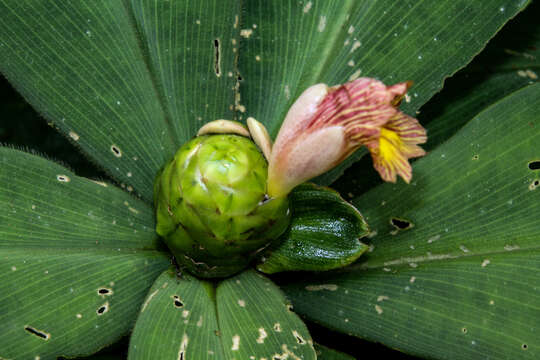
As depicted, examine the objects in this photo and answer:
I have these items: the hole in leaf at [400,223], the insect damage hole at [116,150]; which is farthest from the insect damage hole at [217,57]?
the hole in leaf at [400,223]

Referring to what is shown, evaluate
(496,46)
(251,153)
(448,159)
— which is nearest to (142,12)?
(251,153)

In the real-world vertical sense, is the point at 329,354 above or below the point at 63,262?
below

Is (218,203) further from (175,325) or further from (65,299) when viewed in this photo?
(65,299)

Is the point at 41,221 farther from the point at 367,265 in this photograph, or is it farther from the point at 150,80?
the point at 367,265

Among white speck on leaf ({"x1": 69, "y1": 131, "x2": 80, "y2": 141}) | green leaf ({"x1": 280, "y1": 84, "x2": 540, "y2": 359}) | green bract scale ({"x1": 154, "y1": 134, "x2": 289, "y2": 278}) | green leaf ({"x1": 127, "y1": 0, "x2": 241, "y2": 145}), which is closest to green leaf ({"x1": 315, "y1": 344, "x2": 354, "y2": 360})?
green leaf ({"x1": 280, "y1": 84, "x2": 540, "y2": 359})

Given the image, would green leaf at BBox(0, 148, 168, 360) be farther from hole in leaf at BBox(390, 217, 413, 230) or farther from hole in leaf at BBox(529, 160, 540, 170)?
hole in leaf at BBox(529, 160, 540, 170)

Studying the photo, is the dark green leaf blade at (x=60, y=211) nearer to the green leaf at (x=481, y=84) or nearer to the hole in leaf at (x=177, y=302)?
the hole in leaf at (x=177, y=302)

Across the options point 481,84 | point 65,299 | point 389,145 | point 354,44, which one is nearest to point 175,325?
point 65,299
